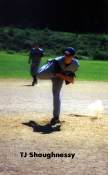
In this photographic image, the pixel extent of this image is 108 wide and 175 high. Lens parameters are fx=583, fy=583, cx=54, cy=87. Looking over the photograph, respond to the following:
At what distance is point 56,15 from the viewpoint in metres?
65.6

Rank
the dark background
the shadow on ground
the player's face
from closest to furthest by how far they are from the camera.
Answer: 1. the shadow on ground
2. the player's face
3. the dark background

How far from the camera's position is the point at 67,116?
13.2 meters

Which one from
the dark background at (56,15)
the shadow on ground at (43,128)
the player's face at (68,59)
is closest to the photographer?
the shadow on ground at (43,128)

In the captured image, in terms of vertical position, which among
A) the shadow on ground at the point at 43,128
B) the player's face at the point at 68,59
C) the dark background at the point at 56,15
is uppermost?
the player's face at the point at 68,59

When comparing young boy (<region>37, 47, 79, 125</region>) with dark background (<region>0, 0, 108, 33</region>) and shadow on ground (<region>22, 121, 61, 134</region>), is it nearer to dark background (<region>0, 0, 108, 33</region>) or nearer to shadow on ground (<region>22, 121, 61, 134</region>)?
shadow on ground (<region>22, 121, 61, 134</region>)

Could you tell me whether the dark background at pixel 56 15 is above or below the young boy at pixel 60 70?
below

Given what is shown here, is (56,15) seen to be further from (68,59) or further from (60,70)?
(68,59)

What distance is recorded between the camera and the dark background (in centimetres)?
6369

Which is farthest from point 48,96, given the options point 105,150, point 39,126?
point 105,150

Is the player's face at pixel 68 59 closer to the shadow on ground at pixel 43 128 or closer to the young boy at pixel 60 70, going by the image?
the young boy at pixel 60 70

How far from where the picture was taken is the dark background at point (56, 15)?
63.7m

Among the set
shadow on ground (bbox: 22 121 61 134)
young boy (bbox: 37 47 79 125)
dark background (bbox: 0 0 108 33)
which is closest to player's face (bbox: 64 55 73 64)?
young boy (bbox: 37 47 79 125)

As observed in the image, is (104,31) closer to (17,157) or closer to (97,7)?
(97,7)

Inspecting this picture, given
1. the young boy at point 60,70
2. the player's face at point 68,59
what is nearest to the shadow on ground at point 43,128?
the young boy at point 60,70
